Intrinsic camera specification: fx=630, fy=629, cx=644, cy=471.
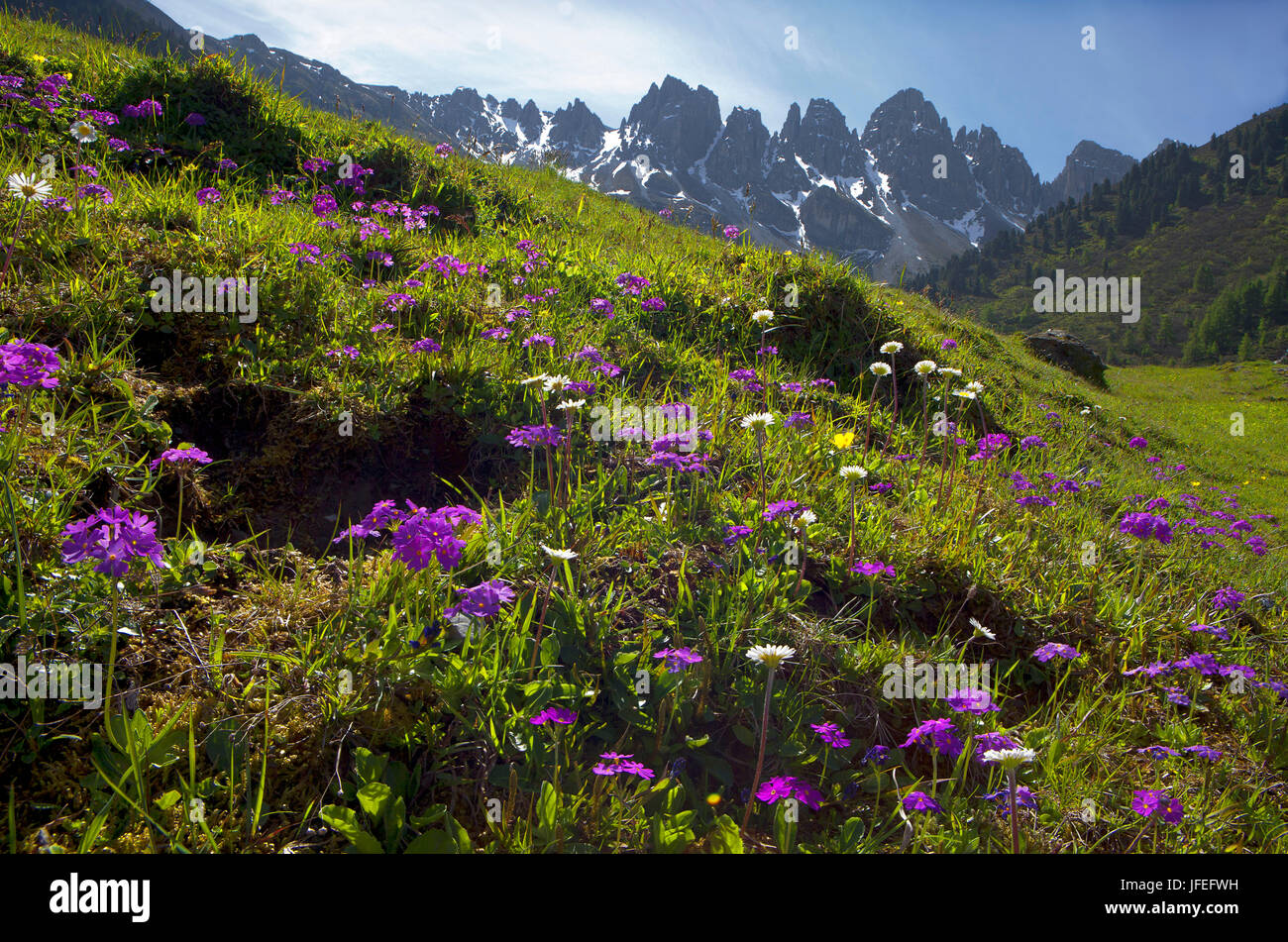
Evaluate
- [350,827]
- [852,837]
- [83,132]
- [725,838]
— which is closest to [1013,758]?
[852,837]

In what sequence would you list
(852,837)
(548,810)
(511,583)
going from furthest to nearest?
(511,583) → (852,837) → (548,810)

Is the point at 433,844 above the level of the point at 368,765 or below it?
below

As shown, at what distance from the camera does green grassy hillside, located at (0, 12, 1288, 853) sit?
1842 millimetres

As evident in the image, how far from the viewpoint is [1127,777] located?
247cm

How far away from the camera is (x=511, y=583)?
2.58 meters

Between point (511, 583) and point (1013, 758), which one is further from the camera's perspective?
point (511, 583)

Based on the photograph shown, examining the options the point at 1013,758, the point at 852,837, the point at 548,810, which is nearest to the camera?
the point at 1013,758

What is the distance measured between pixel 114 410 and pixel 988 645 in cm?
423

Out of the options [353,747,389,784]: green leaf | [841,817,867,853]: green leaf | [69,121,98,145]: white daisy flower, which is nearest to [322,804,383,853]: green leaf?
[353,747,389,784]: green leaf

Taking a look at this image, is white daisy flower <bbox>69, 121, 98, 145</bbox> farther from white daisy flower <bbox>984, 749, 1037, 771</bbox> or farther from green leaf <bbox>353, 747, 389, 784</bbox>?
white daisy flower <bbox>984, 749, 1037, 771</bbox>

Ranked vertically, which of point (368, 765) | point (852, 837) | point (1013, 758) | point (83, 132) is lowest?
point (852, 837)

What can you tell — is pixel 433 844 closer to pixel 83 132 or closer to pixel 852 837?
pixel 852 837
